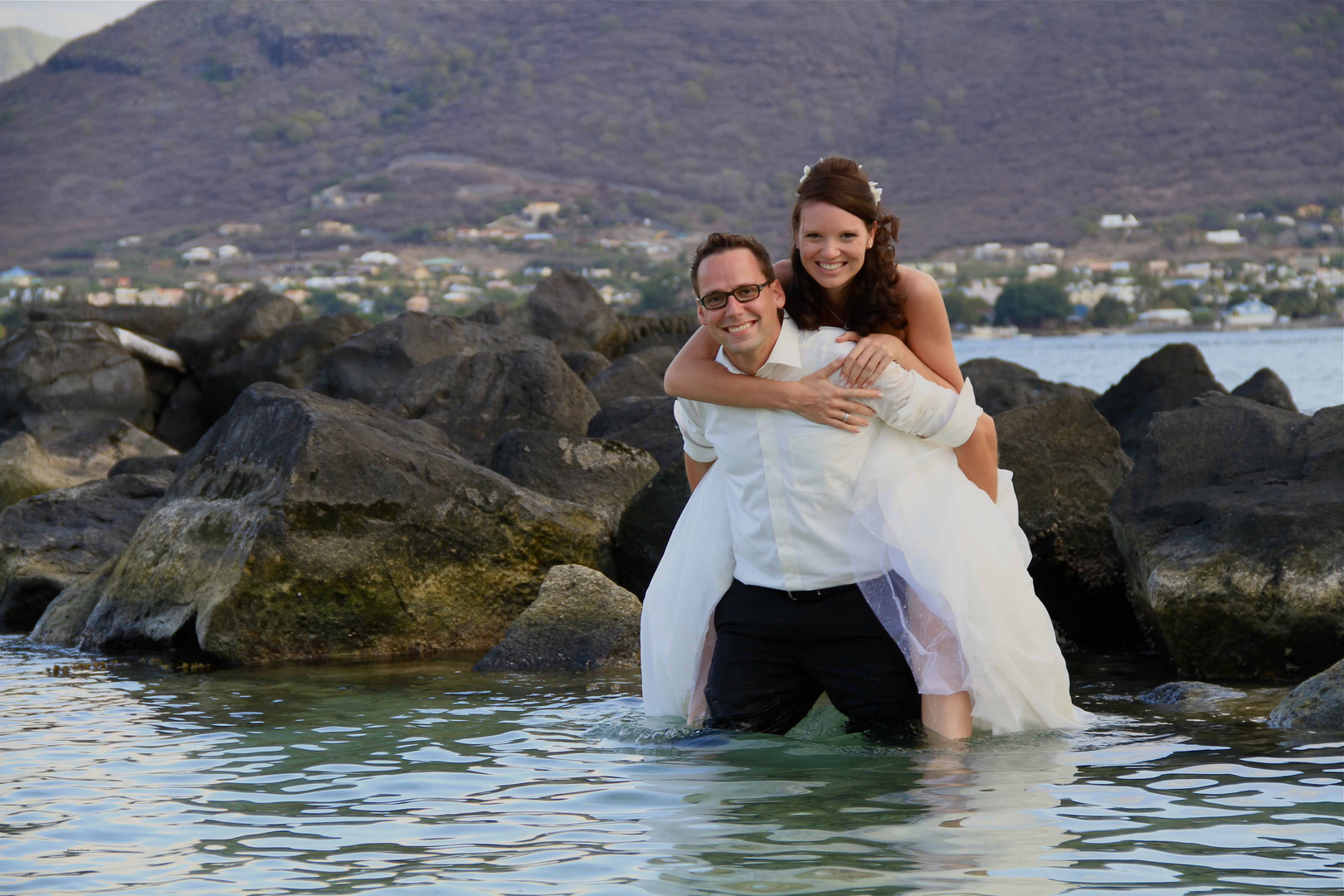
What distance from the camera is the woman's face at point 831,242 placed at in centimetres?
586

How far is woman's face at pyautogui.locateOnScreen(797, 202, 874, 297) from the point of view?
5.86 metres

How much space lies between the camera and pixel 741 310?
589 centimetres

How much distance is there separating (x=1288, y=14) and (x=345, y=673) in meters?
138

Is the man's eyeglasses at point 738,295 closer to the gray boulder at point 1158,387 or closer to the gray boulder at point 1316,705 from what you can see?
the gray boulder at point 1316,705

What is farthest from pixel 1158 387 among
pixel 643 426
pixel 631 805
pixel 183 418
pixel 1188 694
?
pixel 183 418

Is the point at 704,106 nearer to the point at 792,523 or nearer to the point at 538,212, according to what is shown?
the point at 538,212

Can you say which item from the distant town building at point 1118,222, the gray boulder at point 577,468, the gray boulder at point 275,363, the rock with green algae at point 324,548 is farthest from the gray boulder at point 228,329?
the distant town building at point 1118,222

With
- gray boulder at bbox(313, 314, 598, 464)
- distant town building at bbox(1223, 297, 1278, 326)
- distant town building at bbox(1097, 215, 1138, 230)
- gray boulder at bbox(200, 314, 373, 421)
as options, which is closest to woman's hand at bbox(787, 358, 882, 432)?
gray boulder at bbox(313, 314, 598, 464)

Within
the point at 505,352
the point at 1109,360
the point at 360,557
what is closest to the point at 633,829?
the point at 360,557

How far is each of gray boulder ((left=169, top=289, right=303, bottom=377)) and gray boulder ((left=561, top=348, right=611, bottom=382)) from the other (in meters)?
4.71

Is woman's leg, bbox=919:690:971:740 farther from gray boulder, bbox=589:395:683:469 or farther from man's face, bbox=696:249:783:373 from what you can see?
gray boulder, bbox=589:395:683:469

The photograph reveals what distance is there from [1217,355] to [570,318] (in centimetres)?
4670

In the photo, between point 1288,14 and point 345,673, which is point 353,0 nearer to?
point 1288,14

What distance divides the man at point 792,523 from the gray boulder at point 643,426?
16.9ft
